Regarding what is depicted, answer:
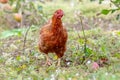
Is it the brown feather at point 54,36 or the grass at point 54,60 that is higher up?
the brown feather at point 54,36

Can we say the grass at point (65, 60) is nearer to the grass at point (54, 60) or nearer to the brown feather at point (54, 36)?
the grass at point (54, 60)

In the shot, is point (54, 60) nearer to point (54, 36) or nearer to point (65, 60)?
point (65, 60)

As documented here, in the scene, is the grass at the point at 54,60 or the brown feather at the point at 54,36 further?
the brown feather at the point at 54,36

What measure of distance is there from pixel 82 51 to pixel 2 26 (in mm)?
4411

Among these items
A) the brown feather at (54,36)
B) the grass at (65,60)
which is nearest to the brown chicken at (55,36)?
the brown feather at (54,36)

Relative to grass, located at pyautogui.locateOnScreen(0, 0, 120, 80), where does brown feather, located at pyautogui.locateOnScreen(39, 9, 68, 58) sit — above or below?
above

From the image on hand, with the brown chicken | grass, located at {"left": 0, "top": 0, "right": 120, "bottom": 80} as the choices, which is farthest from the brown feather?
grass, located at {"left": 0, "top": 0, "right": 120, "bottom": 80}

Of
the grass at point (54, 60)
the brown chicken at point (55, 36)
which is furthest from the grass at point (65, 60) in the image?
the brown chicken at point (55, 36)

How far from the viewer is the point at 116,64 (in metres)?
6.65

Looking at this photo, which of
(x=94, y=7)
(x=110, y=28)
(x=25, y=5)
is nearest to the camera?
(x=25, y=5)

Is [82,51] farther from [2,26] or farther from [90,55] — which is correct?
[2,26]

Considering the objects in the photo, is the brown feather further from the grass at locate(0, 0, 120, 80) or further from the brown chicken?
the grass at locate(0, 0, 120, 80)

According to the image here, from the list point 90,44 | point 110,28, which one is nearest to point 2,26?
point 110,28

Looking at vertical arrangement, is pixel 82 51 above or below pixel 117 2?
below
